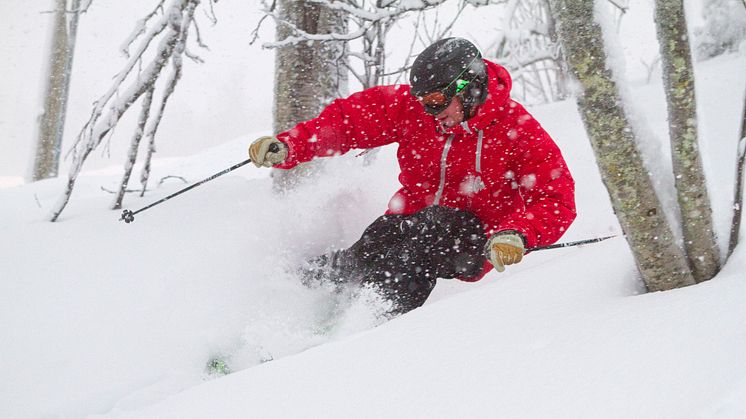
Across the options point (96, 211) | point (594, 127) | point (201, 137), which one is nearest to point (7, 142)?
point (201, 137)

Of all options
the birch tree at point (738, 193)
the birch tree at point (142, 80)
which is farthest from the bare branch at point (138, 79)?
the birch tree at point (738, 193)

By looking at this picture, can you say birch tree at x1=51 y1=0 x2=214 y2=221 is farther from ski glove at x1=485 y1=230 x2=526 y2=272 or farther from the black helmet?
ski glove at x1=485 y1=230 x2=526 y2=272

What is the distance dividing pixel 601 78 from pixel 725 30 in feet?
18.2

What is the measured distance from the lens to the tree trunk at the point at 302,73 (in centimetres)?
366

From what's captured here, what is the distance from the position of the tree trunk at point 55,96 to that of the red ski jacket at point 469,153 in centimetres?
669

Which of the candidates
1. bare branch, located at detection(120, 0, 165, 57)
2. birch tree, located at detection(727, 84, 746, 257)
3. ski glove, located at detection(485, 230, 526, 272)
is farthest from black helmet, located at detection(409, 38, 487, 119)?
bare branch, located at detection(120, 0, 165, 57)

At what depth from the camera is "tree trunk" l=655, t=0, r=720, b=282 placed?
1.51m

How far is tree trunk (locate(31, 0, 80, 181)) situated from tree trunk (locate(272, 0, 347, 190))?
18.7ft

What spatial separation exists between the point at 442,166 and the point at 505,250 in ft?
2.72

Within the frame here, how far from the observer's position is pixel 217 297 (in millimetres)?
2785

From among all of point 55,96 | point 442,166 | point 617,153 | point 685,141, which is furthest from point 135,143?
point 55,96

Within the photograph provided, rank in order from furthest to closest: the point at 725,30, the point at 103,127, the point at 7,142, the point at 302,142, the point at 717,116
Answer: the point at 7,142 → the point at 725,30 → the point at 717,116 → the point at 103,127 → the point at 302,142

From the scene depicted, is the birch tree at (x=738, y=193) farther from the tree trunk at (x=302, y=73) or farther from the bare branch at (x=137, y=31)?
the bare branch at (x=137, y=31)

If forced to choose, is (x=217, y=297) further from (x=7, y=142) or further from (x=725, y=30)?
(x=7, y=142)
